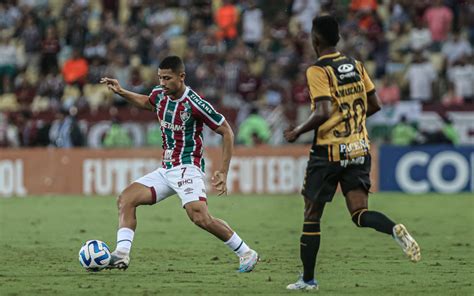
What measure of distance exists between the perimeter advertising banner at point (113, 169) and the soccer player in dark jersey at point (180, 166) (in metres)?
13.2

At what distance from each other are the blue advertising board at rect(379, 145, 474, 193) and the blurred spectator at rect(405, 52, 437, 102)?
1.94 m

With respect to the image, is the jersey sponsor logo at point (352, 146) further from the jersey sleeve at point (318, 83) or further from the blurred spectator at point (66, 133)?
the blurred spectator at point (66, 133)

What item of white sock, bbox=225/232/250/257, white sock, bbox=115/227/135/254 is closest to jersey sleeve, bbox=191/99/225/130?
white sock, bbox=225/232/250/257

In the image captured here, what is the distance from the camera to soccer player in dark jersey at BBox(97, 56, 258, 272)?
10.8 meters

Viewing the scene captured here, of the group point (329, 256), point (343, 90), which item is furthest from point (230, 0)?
point (343, 90)

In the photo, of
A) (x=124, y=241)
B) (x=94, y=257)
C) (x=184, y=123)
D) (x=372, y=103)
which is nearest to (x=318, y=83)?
(x=372, y=103)

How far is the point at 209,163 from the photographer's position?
24.5 m

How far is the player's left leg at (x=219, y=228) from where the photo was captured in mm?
10781

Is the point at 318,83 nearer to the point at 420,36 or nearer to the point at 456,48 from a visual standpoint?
the point at 456,48

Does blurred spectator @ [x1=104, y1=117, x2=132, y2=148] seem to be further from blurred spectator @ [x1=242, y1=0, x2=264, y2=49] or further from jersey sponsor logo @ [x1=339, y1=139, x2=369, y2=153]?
jersey sponsor logo @ [x1=339, y1=139, x2=369, y2=153]

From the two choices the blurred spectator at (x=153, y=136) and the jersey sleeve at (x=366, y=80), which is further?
the blurred spectator at (x=153, y=136)

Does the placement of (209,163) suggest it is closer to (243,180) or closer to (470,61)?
(243,180)

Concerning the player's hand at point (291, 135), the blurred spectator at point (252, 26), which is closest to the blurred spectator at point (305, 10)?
the blurred spectator at point (252, 26)

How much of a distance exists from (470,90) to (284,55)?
4.40 metres
